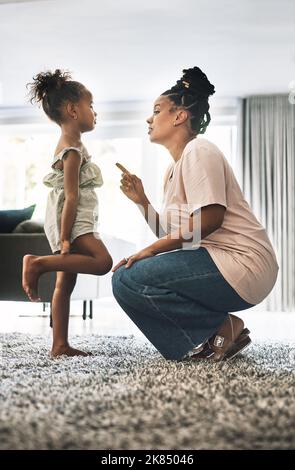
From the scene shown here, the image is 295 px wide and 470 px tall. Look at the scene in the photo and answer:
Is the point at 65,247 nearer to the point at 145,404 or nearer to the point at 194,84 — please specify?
the point at 194,84

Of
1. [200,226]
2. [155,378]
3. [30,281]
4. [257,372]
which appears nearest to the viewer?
[155,378]

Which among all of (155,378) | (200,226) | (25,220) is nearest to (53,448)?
(155,378)

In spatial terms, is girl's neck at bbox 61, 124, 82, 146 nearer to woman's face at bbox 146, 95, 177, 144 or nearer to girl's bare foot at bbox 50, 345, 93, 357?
woman's face at bbox 146, 95, 177, 144

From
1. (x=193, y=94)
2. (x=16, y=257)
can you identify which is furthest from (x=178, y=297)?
(x=16, y=257)

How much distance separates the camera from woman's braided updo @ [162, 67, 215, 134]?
1966 mm

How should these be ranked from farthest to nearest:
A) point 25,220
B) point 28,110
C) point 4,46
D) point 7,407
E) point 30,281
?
1. point 28,110
2. point 4,46
3. point 25,220
4. point 30,281
5. point 7,407

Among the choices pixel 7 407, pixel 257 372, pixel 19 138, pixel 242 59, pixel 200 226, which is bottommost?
pixel 257 372

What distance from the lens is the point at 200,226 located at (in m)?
1.68

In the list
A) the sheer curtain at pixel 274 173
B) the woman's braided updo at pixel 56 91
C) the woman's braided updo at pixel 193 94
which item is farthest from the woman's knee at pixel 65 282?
the sheer curtain at pixel 274 173

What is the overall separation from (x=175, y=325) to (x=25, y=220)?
2442 millimetres

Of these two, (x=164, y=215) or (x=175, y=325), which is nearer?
(x=175, y=325)

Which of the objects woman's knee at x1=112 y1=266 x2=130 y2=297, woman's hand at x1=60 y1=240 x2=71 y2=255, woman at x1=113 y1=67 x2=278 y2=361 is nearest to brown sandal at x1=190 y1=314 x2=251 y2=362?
woman at x1=113 y1=67 x2=278 y2=361

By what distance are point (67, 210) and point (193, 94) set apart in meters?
0.63

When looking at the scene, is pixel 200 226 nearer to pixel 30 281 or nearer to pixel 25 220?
pixel 30 281
